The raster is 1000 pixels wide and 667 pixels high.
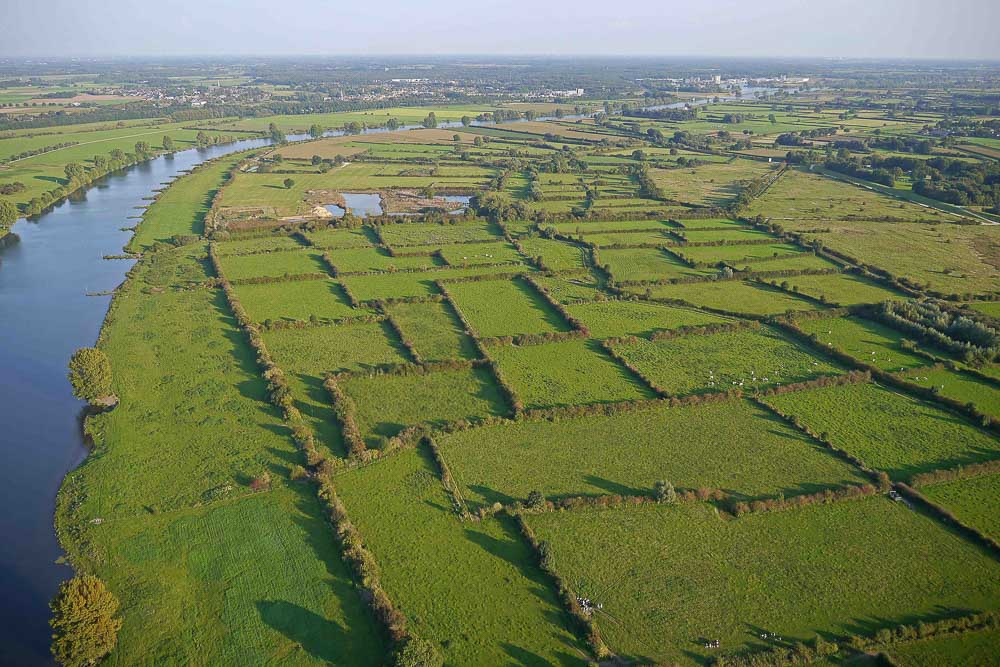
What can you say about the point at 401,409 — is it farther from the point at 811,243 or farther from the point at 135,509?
the point at 811,243

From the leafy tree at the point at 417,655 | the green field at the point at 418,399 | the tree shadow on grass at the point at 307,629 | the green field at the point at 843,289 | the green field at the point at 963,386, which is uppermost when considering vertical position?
the green field at the point at 843,289

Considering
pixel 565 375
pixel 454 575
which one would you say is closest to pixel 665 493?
pixel 454 575

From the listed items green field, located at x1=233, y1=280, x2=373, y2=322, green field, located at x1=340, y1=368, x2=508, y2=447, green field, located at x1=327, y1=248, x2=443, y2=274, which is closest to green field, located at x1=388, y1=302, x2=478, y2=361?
green field, located at x1=340, y1=368, x2=508, y2=447

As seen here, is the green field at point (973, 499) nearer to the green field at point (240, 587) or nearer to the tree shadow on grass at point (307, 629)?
the green field at point (240, 587)

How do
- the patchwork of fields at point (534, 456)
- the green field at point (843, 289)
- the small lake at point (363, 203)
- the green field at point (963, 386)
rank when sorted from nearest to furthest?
the patchwork of fields at point (534, 456)
the green field at point (963, 386)
the green field at point (843, 289)
the small lake at point (363, 203)

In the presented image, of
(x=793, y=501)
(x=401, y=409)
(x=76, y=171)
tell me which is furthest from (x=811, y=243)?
(x=76, y=171)

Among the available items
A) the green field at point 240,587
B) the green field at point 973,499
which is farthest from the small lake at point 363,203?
the green field at point 973,499

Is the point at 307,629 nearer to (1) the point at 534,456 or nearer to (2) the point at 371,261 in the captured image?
(1) the point at 534,456
